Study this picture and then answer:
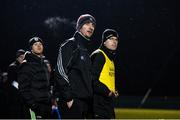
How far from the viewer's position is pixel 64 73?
15.3 feet

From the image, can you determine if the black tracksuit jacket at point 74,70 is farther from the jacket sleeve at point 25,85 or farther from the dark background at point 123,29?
the dark background at point 123,29

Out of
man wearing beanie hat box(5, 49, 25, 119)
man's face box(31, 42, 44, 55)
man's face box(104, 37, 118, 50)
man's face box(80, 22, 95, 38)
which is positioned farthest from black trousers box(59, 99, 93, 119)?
man wearing beanie hat box(5, 49, 25, 119)

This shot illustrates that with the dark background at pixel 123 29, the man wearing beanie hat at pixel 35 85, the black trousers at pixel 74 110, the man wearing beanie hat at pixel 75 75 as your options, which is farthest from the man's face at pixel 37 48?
the dark background at pixel 123 29

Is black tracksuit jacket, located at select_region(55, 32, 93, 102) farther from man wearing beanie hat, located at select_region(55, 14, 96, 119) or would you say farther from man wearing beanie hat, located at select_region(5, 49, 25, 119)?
man wearing beanie hat, located at select_region(5, 49, 25, 119)

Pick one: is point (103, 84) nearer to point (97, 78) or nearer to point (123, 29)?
point (97, 78)

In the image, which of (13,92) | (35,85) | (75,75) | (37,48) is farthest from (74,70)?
(13,92)

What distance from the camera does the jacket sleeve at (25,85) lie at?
6.13m

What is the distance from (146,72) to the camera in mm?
32781

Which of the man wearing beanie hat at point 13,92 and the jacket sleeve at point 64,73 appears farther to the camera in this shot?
the man wearing beanie hat at point 13,92

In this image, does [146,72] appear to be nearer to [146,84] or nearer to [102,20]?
[146,84]

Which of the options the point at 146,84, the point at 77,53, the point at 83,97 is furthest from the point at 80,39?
the point at 146,84

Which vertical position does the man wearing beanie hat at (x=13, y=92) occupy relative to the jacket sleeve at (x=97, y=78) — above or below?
below

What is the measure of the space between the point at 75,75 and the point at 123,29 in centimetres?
2892

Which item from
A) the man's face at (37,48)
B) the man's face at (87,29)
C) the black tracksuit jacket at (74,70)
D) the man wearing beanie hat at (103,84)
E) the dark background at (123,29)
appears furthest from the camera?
the dark background at (123,29)
